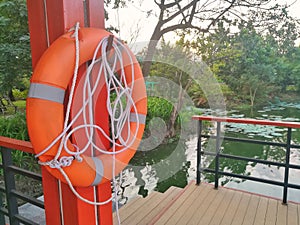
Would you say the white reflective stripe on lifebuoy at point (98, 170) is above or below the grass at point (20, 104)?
below

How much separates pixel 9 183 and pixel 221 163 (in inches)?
145

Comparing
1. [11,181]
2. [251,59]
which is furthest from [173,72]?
[11,181]

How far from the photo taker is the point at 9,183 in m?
1.21

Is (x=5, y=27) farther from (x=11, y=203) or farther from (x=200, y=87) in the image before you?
(x=200, y=87)

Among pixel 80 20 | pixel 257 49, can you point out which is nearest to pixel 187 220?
pixel 80 20

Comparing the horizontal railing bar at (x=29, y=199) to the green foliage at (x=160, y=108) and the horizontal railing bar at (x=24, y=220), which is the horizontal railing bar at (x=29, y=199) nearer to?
the horizontal railing bar at (x=24, y=220)

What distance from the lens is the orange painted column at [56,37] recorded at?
0.75 m

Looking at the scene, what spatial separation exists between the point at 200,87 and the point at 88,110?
16.5 ft

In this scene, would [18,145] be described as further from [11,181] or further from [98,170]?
[98,170]

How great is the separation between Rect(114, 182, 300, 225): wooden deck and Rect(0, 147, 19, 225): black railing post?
0.89 metres

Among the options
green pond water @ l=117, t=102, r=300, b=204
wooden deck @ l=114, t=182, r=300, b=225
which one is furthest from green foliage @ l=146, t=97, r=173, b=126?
wooden deck @ l=114, t=182, r=300, b=225

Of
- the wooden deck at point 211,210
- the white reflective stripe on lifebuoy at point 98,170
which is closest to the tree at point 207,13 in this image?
the wooden deck at point 211,210

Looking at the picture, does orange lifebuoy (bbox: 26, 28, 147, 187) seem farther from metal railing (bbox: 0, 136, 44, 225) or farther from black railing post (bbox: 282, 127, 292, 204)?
black railing post (bbox: 282, 127, 292, 204)

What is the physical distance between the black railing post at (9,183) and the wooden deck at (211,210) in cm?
89
